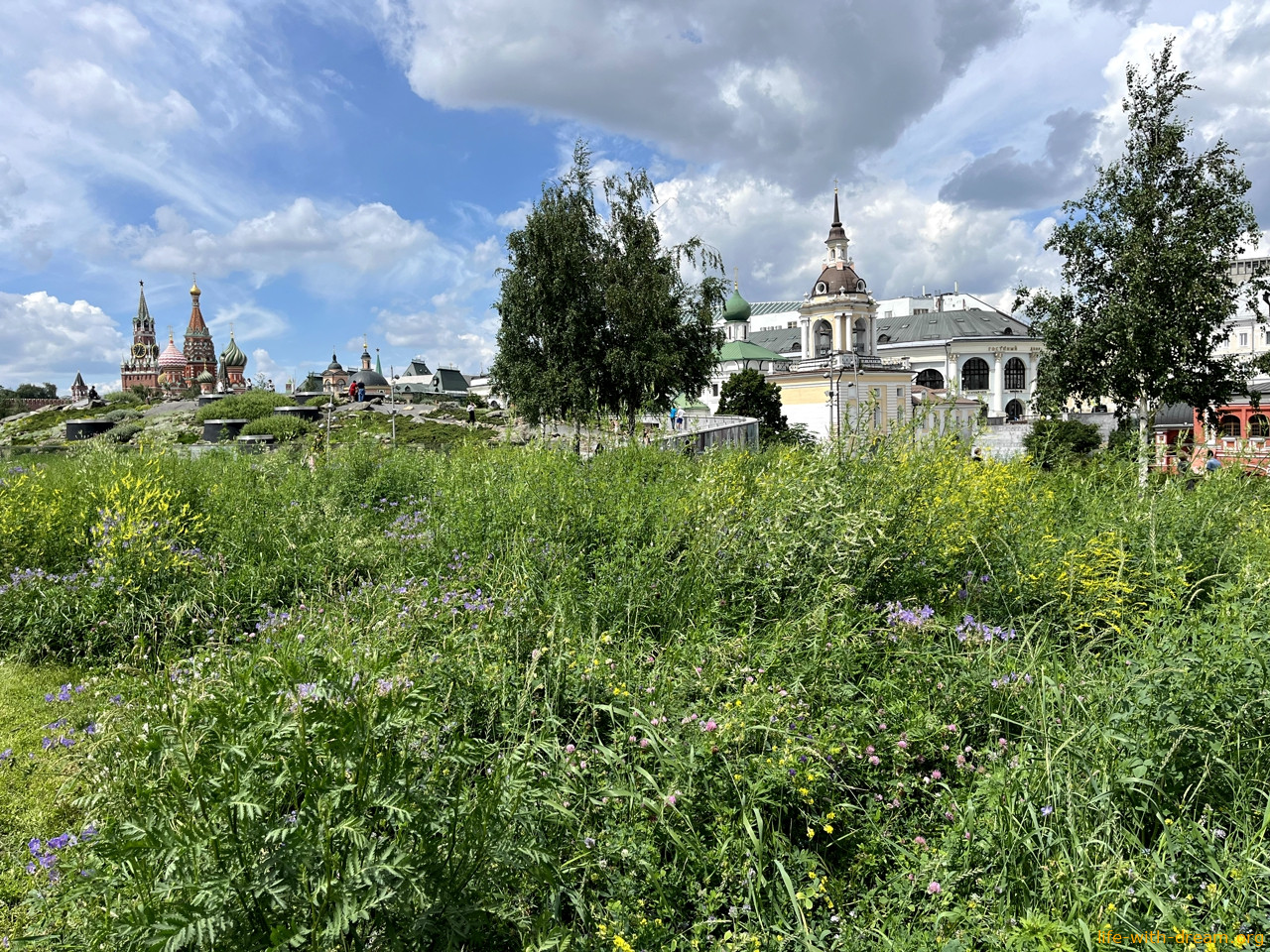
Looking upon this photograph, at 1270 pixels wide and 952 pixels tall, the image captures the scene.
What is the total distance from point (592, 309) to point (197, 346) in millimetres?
115846

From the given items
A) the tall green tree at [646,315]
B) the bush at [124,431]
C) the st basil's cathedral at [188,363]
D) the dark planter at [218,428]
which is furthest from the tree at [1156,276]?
the st basil's cathedral at [188,363]

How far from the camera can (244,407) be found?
40469 mm

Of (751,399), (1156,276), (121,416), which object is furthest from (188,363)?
(1156,276)

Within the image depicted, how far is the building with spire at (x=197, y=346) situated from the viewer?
11500 centimetres

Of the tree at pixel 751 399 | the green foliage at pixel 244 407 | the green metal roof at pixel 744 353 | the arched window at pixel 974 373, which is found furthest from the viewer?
the green metal roof at pixel 744 353

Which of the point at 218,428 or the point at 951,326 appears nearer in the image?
the point at 218,428

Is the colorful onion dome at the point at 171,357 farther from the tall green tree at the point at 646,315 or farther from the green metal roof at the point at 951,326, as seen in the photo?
the tall green tree at the point at 646,315

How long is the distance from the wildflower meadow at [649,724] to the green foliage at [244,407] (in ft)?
121

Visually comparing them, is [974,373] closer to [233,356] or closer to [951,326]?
[951,326]

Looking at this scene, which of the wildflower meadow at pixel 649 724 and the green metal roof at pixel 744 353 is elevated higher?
the green metal roof at pixel 744 353

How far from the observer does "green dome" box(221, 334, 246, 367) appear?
113850 mm

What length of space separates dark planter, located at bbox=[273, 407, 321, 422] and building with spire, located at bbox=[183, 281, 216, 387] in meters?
89.7

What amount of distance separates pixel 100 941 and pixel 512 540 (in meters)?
3.28

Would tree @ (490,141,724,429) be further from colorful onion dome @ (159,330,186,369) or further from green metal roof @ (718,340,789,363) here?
colorful onion dome @ (159,330,186,369)
